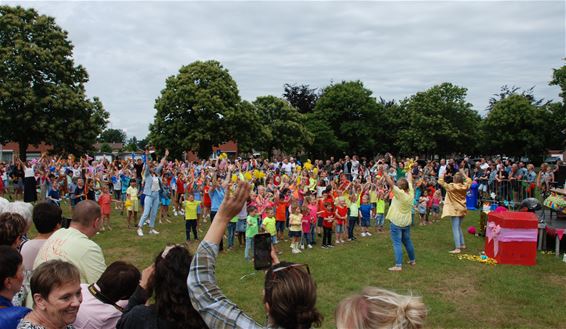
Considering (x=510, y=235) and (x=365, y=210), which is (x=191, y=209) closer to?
(x=365, y=210)

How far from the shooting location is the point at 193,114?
39094 mm

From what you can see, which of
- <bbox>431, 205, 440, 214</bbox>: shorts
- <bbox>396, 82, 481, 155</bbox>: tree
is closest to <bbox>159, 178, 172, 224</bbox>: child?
<bbox>431, 205, 440, 214</bbox>: shorts

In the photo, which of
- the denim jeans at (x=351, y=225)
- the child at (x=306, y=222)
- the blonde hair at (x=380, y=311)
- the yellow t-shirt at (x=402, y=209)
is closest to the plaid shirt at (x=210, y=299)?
the blonde hair at (x=380, y=311)

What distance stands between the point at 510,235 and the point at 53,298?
9638mm

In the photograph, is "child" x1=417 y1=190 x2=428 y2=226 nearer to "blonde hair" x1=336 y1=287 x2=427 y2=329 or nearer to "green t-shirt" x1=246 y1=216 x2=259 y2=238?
"green t-shirt" x1=246 y1=216 x2=259 y2=238

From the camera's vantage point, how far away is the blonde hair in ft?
6.04

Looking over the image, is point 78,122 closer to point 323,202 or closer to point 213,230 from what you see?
point 323,202

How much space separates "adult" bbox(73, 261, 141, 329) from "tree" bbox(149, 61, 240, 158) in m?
35.0

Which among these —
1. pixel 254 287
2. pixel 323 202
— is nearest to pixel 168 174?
pixel 323 202

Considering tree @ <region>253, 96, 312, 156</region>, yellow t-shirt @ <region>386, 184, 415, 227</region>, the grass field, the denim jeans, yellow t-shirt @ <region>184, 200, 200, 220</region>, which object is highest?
tree @ <region>253, 96, 312, 156</region>

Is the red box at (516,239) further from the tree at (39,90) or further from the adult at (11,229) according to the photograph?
the tree at (39,90)

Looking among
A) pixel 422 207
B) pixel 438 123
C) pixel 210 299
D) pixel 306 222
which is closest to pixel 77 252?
pixel 210 299

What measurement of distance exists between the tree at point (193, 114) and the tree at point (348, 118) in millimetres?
17094

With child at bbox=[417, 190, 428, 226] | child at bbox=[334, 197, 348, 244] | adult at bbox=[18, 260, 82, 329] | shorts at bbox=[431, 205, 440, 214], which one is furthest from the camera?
shorts at bbox=[431, 205, 440, 214]
